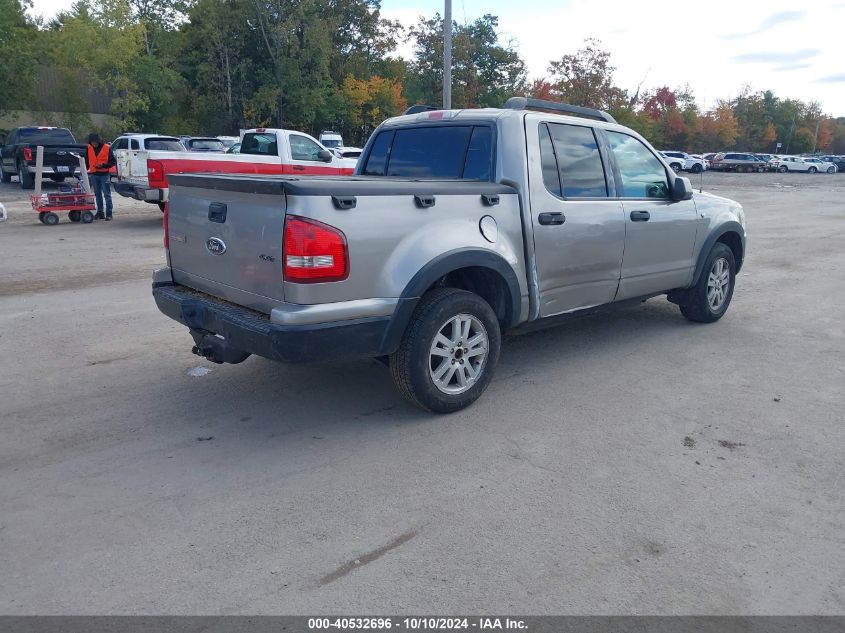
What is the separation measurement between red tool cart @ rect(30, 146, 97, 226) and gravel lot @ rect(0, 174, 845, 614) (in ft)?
27.6

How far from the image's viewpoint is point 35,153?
20766 mm

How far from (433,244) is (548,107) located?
1.91 metres

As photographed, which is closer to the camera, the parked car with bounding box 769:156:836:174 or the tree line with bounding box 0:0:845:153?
the tree line with bounding box 0:0:845:153

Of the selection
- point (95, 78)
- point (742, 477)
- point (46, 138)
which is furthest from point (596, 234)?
point (95, 78)

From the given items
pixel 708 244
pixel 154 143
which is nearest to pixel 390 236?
pixel 708 244

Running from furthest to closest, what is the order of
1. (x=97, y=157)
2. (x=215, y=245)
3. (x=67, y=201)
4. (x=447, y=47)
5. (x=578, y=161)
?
(x=447, y=47) < (x=97, y=157) < (x=67, y=201) < (x=578, y=161) < (x=215, y=245)

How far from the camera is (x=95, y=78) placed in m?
35.2

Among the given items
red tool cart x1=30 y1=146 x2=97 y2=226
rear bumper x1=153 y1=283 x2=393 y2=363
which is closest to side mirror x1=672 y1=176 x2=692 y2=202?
rear bumper x1=153 y1=283 x2=393 y2=363

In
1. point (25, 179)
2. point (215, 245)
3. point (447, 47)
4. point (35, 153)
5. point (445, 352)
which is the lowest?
point (445, 352)

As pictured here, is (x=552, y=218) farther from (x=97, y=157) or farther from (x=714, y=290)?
(x=97, y=157)

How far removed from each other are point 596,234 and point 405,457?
2434 millimetres

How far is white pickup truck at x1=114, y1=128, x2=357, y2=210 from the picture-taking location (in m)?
13.3

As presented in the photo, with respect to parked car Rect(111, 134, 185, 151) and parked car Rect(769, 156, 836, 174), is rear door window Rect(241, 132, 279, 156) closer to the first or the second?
parked car Rect(111, 134, 185, 151)

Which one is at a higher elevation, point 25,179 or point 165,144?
point 165,144
